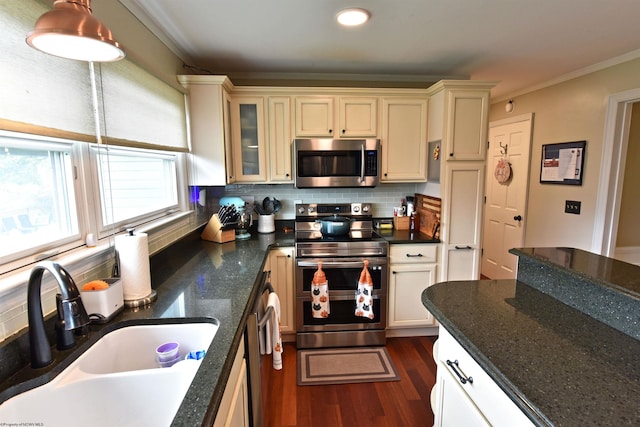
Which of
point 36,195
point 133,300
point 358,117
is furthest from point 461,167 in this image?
point 36,195

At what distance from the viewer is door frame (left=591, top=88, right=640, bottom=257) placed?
2.67 m

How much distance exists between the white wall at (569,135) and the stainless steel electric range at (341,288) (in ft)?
6.51

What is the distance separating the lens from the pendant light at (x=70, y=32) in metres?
0.74

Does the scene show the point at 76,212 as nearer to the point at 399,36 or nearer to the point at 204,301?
the point at 204,301

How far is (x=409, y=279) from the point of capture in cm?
269

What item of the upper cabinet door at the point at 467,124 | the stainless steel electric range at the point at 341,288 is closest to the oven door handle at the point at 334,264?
the stainless steel electric range at the point at 341,288

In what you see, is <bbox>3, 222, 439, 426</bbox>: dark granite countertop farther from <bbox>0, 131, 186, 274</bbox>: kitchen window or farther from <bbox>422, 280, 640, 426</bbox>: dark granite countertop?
<bbox>422, 280, 640, 426</bbox>: dark granite countertop

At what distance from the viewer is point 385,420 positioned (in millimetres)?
1896

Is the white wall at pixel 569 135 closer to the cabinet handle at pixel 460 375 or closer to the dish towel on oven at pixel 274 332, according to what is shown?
the cabinet handle at pixel 460 375

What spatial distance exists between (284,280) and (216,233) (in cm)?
68

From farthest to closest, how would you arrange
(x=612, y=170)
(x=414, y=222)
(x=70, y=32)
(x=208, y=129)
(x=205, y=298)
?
(x=414, y=222)
(x=612, y=170)
(x=208, y=129)
(x=205, y=298)
(x=70, y=32)

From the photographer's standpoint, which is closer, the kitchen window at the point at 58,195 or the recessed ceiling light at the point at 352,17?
the kitchen window at the point at 58,195

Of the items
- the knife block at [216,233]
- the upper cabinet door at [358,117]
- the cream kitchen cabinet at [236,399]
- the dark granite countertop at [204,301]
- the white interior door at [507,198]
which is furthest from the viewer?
the white interior door at [507,198]

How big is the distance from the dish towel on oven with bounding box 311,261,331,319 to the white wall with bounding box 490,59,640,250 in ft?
8.24
